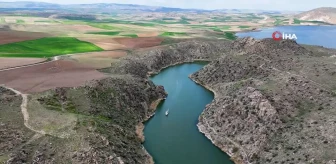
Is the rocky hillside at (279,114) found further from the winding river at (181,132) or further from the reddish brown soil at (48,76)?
the reddish brown soil at (48,76)

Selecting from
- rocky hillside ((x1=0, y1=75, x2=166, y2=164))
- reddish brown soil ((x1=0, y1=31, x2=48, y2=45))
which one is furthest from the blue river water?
reddish brown soil ((x1=0, y1=31, x2=48, y2=45))

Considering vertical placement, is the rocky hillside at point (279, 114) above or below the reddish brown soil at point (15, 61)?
below

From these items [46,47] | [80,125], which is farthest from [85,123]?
[46,47]

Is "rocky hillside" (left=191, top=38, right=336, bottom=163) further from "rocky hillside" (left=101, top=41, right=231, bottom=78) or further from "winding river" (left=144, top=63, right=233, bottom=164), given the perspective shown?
"rocky hillside" (left=101, top=41, right=231, bottom=78)

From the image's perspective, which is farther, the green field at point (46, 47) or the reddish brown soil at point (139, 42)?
the reddish brown soil at point (139, 42)

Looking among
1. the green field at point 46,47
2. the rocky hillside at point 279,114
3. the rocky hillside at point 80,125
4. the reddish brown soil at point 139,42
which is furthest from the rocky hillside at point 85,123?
the reddish brown soil at point 139,42

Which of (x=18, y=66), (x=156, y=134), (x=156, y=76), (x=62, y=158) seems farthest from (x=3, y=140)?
(x=156, y=76)
